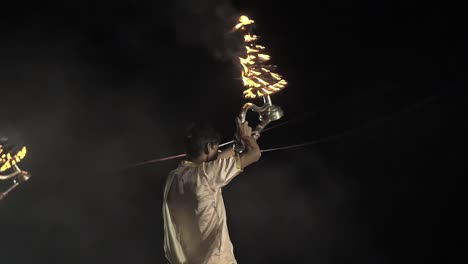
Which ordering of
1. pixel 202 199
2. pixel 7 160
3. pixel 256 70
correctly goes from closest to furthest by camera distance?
pixel 202 199, pixel 256 70, pixel 7 160

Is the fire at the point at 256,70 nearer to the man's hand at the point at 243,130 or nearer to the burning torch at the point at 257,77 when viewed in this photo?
the burning torch at the point at 257,77

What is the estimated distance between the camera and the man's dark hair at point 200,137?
2680 millimetres

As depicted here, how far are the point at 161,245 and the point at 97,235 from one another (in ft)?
1.79

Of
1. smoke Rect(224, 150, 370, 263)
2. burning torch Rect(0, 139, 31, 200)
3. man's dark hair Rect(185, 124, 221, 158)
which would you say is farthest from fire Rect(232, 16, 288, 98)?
burning torch Rect(0, 139, 31, 200)

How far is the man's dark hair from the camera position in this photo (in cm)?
268

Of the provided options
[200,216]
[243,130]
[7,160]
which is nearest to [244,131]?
[243,130]

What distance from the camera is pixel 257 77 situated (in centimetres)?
268

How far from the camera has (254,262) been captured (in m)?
4.24

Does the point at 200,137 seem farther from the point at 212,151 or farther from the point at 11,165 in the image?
the point at 11,165

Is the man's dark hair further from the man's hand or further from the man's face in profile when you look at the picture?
the man's hand

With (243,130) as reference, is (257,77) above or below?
above

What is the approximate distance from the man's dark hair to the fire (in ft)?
0.90

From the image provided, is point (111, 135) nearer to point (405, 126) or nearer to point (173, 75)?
point (173, 75)

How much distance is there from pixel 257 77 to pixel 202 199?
677 mm
